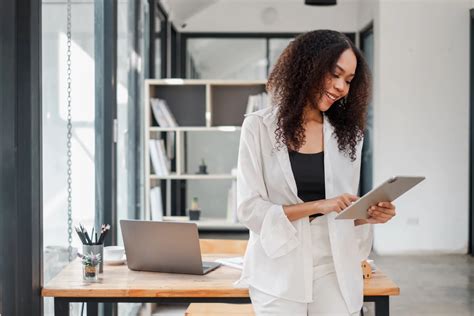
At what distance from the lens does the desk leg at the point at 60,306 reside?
2615mm

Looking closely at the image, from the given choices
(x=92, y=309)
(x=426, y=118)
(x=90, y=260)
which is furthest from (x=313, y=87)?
(x=426, y=118)

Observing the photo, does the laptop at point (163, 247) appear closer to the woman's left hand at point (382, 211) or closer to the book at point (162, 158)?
the woman's left hand at point (382, 211)

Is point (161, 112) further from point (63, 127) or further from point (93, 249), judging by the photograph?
point (93, 249)

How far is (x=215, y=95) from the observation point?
607 cm

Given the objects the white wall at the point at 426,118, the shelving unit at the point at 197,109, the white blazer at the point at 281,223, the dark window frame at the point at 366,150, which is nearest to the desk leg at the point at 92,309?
the white blazer at the point at 281,223

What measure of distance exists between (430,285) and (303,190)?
452cm

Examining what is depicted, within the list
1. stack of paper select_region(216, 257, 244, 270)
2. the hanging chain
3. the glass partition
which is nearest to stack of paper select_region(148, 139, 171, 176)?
the glass partition

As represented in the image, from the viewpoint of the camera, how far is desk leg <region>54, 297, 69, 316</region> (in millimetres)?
2615

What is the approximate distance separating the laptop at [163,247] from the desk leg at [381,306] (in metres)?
0.69

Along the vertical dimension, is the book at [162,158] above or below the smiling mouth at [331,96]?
below

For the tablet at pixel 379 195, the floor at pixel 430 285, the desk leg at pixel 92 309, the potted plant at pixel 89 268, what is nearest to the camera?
the tablet at pixel 379 195

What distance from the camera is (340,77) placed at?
219 centimetres

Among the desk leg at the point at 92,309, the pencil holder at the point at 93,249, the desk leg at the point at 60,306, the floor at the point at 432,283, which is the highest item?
the pencil holder at the point at 93,249

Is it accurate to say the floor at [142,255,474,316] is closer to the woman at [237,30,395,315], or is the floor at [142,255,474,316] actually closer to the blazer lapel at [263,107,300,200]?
the woman at [237,30,395,315]
